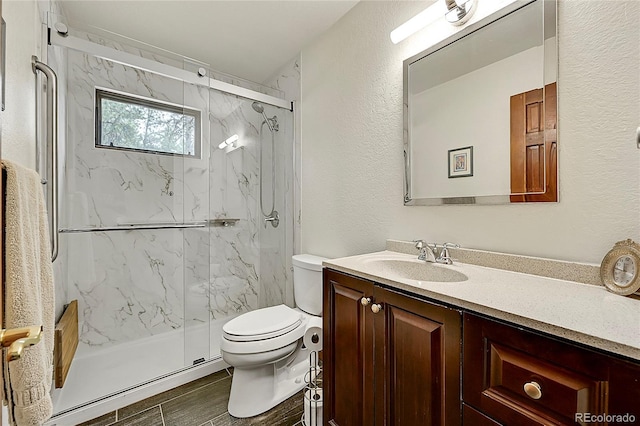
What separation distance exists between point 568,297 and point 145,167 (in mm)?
2683

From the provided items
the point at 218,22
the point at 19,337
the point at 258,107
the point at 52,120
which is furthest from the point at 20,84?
the point at 258,107

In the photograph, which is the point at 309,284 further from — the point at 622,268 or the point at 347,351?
the point at 622,268

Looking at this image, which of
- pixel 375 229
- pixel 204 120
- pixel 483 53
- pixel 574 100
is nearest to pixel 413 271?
pixel 375 229

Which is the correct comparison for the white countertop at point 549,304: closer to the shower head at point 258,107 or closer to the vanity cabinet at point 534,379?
the vanity cabinet at point 534,379

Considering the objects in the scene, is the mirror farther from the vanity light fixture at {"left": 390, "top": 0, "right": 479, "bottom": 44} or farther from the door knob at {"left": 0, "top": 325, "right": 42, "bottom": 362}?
the door knob at {"left": 0, "top": 325, "right": 42, "bottom": 362}

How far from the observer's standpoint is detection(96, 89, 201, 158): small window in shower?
2172mm

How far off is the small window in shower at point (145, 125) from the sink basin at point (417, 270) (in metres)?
1.85

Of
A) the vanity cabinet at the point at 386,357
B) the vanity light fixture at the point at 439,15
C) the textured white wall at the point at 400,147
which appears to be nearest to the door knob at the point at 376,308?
the vanity cabinet at the point at 386,357

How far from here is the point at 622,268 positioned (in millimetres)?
852

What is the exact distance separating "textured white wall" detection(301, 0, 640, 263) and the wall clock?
2.2 inches

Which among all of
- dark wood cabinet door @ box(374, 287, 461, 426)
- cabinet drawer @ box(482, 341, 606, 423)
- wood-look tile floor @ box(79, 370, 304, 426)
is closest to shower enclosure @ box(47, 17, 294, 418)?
wood-look tile floor @ box(79, 370, 304, 426)

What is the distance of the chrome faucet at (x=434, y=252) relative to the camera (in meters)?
1.28

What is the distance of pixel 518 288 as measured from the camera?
0.89m

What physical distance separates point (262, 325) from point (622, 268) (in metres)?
1.54
